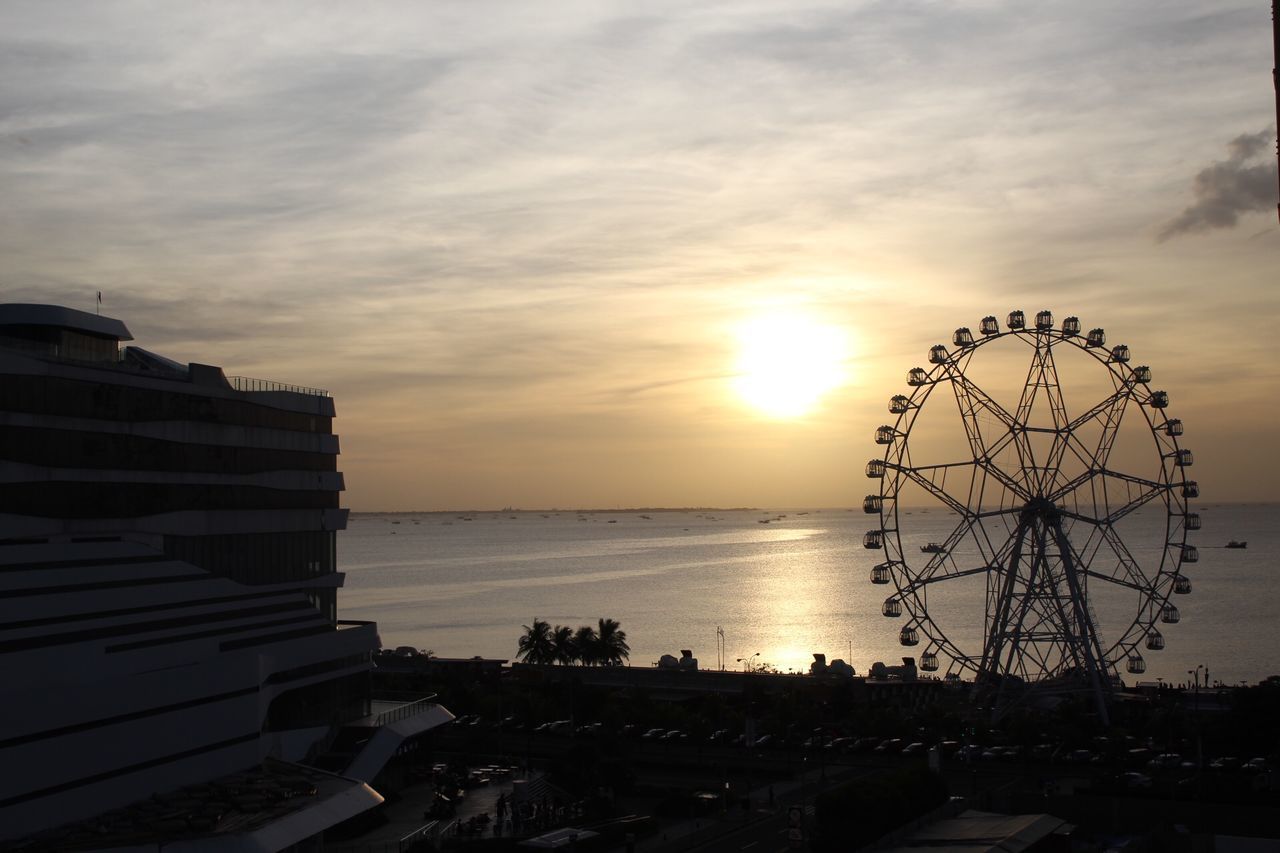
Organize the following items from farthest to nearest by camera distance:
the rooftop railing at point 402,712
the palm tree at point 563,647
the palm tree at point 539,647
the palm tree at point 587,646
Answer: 1. the palm tree at point 587,646
2. the palm tree at point 563,647
3. the palm tree at point 539,647
4. the rooftop railing at point 402,712

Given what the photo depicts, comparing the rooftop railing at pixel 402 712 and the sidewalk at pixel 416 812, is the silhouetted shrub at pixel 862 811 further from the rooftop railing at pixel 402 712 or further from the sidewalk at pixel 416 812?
the rooftop railing at pixel 402 712

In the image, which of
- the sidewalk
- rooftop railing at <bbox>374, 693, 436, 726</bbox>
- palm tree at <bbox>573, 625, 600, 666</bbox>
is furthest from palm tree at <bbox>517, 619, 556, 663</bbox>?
the sidewalk

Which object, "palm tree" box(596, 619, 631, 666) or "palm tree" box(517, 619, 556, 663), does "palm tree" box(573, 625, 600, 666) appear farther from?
"palm tree" box(517, 619, 556, 663)

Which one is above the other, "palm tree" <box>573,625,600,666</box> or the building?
the building

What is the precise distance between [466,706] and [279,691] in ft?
87.5

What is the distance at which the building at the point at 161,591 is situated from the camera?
34.7m

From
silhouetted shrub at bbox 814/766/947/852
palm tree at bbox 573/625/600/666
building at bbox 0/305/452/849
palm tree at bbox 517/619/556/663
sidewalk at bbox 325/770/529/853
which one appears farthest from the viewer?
palm tree at bbox 573/625/600/666

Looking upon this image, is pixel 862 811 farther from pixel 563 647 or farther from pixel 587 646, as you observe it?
pixel 563 647

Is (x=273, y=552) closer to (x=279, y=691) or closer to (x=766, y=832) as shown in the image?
(x=279, y=691)

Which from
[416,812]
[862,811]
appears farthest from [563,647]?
[862,811]

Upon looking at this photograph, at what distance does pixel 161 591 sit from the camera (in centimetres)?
4262

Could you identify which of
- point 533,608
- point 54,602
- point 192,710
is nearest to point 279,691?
point 192,710

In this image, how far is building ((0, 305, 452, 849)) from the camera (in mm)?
34688

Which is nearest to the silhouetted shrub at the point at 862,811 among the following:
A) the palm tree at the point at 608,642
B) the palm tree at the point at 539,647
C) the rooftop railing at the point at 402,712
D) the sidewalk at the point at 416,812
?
the sidewalk at the point at 416,812
